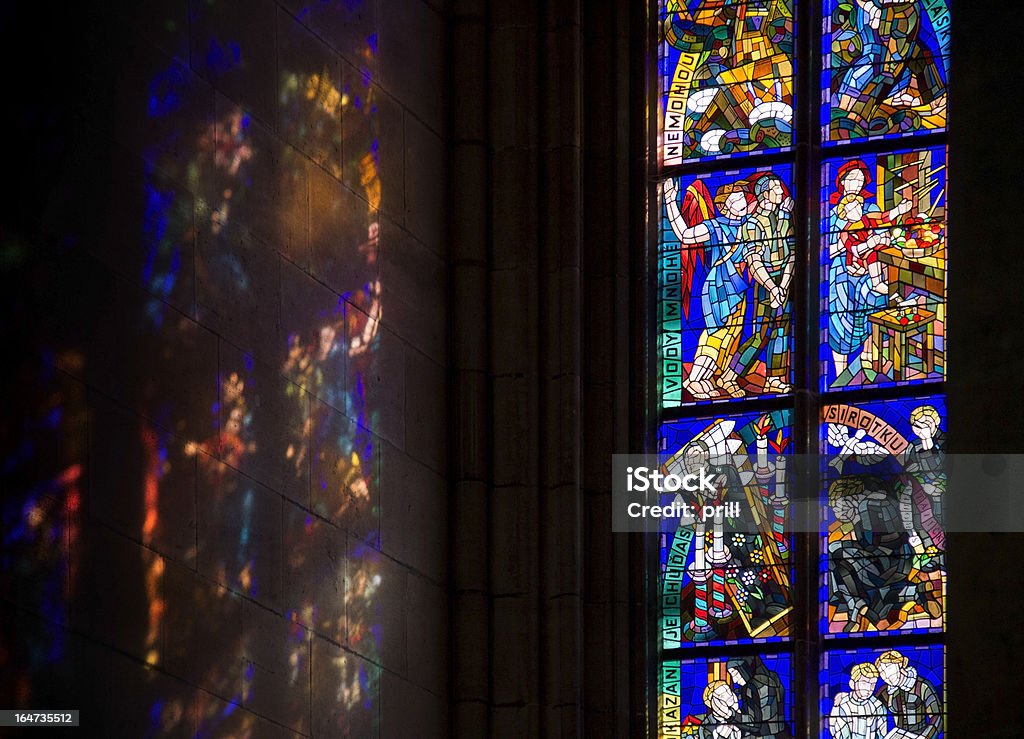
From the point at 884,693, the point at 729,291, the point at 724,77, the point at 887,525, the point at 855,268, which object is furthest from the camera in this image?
the point at 724,77

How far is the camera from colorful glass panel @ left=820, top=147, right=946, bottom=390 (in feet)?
25.0

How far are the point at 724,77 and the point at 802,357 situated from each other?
1.17 metres

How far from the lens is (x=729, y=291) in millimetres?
7867

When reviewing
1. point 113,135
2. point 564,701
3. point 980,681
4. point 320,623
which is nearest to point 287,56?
point 113,135

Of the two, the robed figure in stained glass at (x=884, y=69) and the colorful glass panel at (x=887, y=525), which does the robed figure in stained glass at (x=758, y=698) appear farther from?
the robed figure in stained glass at (x=884, y=69)

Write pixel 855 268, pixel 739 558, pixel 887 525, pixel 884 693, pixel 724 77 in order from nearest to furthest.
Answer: pixel 884 693, pixel 887 525, pixel 739 558, pixel 855 268, pixel 724 77

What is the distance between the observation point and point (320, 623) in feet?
20.8

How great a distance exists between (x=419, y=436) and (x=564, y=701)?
1.05 meters

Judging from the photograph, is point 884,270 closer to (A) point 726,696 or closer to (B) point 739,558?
(B) point 739,558

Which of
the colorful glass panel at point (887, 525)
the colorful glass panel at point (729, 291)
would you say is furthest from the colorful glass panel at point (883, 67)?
the colorful glass panel at point (887, 525)

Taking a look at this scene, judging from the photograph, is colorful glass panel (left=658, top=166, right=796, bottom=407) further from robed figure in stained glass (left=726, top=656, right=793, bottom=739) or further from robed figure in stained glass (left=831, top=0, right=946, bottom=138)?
robed figure in stained glass (left=726, top=656, right=793, bottom=739)

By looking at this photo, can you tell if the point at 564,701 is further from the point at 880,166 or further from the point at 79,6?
the point at 79,6

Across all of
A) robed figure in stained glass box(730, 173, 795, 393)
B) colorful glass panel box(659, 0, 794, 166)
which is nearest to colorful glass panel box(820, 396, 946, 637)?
robed figure in stained glass box(730, 173, 795, 393)

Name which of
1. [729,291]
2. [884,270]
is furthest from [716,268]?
[884,270]
